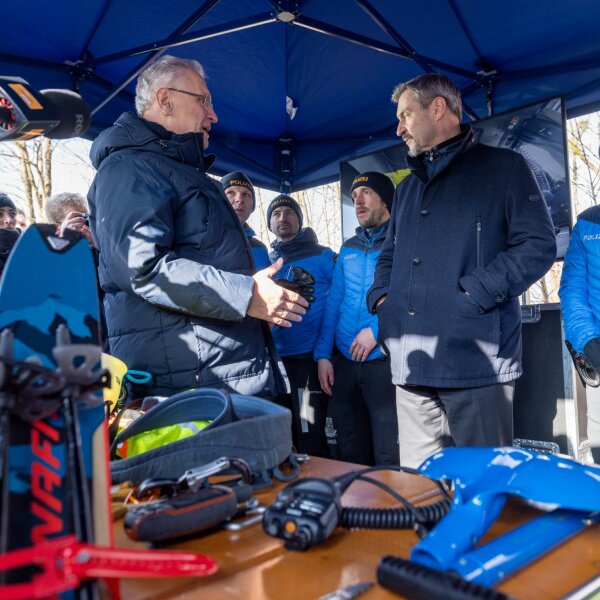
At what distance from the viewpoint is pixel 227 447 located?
34.2 inches

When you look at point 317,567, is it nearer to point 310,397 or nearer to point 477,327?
point 477,327

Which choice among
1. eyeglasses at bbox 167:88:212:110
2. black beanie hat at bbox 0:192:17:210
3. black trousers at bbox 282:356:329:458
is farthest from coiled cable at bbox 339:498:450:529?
black beanie hat at bbox 0:192:17:210

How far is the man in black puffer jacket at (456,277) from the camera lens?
5.89 ft

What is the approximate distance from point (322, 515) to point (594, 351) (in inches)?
71.5

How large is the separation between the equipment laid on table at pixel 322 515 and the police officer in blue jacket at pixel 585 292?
5.57ft

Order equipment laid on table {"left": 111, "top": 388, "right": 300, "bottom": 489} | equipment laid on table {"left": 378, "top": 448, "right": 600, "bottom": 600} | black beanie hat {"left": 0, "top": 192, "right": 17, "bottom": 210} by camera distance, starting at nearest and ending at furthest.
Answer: equipment laid on table {"left": 378, "top": 448, "right": 600, "bottom": 600}
equipment laid on table {"left": 111, "top": 388, "right": 300, "bottom": 489}
black beanie hat {"left": 0, "top": 192, "right": 17, "bottom": 210}

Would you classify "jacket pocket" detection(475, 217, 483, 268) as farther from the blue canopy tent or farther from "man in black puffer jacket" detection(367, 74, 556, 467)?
the blue canopy tent

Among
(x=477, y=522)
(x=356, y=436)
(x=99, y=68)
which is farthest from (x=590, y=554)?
(x=99, y=68)

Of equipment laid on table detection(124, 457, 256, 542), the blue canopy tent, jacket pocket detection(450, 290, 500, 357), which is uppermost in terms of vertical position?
the blue canopy tent

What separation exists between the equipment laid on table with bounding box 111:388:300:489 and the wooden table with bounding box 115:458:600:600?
5.0 inches

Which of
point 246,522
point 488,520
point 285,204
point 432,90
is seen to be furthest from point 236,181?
point 488,520

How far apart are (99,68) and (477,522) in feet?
11.7

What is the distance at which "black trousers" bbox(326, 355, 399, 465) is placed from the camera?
270 centimetres

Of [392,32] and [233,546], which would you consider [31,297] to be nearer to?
[233,546]
